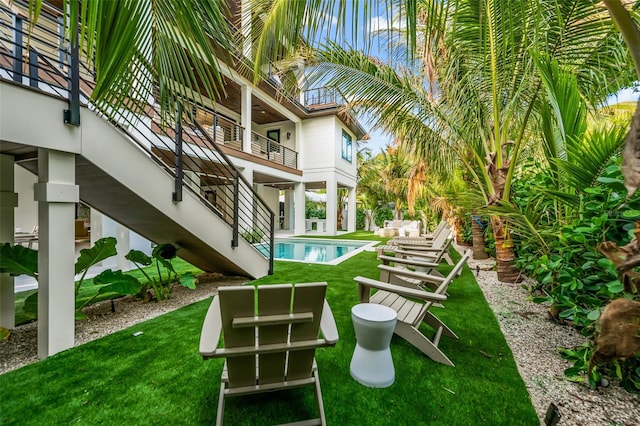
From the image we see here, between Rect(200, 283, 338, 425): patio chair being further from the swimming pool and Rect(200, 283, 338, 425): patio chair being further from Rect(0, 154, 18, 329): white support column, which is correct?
the swimming pool

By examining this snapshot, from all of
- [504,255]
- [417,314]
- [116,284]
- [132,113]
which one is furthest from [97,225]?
[504,255]

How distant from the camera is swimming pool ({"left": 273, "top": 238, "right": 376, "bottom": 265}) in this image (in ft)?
32.5

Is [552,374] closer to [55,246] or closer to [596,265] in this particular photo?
[596,265]

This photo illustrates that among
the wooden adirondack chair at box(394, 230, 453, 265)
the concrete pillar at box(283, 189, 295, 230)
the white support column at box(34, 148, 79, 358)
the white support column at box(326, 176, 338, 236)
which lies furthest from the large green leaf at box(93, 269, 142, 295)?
the concrete pillar at box(283, 189, 295, 230)

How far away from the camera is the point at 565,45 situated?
13.6ft

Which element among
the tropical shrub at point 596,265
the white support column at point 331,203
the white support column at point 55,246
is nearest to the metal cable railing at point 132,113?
the white support column at point 55,246

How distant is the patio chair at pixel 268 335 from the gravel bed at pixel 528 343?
193 cm

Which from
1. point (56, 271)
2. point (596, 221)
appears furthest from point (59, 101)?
point (596, 221)

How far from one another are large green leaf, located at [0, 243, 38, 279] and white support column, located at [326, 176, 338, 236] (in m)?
13.7

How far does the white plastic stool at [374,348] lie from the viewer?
8.02ft

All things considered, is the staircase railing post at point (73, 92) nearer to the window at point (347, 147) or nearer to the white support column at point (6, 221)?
the white support column at point (6, 221)

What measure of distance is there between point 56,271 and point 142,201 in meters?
1.28

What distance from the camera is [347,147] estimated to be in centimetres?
1903

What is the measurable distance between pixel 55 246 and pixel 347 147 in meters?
17.6
